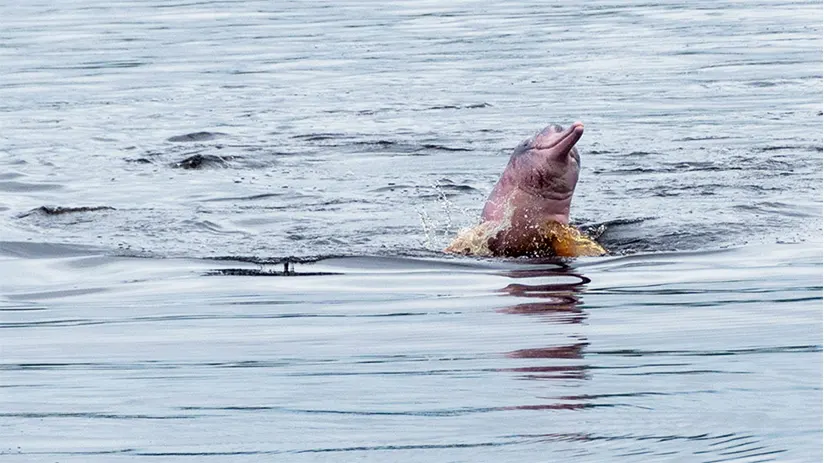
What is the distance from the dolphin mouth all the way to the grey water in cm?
71

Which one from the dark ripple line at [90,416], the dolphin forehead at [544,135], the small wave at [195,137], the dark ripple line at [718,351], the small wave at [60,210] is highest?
the dolphin forehead at [544,135]

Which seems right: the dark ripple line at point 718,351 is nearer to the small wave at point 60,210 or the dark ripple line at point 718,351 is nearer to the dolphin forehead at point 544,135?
the dolphin forehead at point 544,135

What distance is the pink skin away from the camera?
1005 centimetres

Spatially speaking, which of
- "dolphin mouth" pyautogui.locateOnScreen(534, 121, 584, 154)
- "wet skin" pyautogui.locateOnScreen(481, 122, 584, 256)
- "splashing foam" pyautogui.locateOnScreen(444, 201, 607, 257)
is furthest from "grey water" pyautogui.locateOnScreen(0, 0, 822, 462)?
"dolphin mouth" pyautogui.locateOnScreen(534, 121, 584, 154)

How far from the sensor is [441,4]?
34906mm

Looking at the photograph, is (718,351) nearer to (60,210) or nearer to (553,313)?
(553,313)

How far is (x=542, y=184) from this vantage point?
1007cm

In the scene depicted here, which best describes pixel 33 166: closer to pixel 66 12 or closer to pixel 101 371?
pixel 101 371

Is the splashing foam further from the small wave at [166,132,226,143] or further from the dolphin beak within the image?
the small wave at [166,132,226,143]

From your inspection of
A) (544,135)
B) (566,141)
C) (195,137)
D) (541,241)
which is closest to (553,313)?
(541,241)

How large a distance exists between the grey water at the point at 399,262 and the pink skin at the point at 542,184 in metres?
0.54

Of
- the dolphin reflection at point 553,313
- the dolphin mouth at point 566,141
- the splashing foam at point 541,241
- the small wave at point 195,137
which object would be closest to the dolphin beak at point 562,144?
the dolphin mouth at point 566,141

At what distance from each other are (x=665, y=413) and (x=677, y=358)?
95cm

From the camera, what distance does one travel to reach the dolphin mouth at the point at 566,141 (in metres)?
9.70
